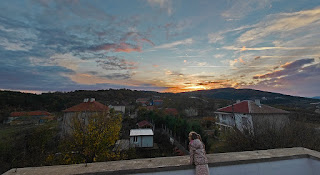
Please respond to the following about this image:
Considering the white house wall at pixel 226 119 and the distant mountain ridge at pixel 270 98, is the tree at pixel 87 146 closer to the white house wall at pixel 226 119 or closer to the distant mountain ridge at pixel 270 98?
the white house wall at pixel 226 119

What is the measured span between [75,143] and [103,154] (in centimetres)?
196

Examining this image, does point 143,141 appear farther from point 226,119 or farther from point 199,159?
point 199,159

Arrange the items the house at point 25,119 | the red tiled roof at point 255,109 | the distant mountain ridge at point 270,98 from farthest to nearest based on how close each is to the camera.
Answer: the distant mountain ridge at point 270,98, the house at point 25,119, the red tiled roof at point 255,109

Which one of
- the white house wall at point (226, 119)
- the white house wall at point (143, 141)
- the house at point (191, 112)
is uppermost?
the white house wall at point (226, 119)

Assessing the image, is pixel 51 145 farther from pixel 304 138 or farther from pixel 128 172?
pixel 304 138

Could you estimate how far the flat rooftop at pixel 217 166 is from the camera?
2.02 m

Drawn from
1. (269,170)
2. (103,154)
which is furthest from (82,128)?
(269,170)

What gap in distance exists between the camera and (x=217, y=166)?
2.24 metres

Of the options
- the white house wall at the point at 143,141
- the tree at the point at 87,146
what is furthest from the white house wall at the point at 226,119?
the tree at the point at 87,146

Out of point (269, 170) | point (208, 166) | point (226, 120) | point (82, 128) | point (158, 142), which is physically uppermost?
point (208, 166)

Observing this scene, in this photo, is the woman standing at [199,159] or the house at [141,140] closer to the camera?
the woman standing at [199,159]

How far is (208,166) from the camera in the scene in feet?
7.30

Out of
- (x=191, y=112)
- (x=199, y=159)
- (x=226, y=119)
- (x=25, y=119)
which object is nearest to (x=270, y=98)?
(x=191, y=112)

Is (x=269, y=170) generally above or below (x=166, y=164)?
below
